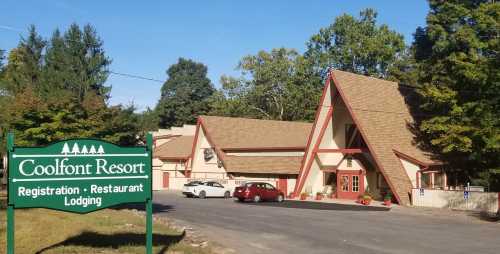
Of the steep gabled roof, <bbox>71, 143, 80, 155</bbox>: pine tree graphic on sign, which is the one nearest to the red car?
the steep gabled roof

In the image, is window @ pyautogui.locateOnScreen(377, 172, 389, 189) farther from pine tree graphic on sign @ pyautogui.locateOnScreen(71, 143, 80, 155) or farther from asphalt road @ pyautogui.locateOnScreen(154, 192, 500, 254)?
pine tree graphic on sign @ pyautogui.locateOnScreen(71, 143, 80, 155)

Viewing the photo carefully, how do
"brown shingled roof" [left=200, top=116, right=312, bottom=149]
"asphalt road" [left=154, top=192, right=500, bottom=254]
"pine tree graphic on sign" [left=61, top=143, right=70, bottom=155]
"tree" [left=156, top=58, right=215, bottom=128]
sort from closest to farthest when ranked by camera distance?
"pine tree graphic on sign" [left=61, top=143, right=70, bottom=155] < "asphalt road" [left=154, top=192, right=500, bottom=254] < "brown shingled roof" [left=200, top=116, right=312, bottom=149] < "tree" [left=156, top=58, right=215, bottom=128]

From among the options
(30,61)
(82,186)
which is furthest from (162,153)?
(82,186)

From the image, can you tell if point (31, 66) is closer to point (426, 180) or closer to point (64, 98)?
point (64, 98)

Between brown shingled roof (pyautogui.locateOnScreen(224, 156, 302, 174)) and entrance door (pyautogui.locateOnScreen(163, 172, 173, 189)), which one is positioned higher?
brown shingled roof (pyautogui.locateOnScreen(224, 156, 302, 174))

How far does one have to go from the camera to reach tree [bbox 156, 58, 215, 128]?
100312mm

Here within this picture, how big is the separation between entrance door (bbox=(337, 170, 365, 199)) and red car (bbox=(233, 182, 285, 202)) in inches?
193

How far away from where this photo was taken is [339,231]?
67.2 ft

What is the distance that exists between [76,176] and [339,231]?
11754mm

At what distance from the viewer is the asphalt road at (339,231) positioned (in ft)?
54.3

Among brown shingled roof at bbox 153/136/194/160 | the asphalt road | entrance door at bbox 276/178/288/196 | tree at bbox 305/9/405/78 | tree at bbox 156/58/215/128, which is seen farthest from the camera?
tree at bbox 156/58/215/128

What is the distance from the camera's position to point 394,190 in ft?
109

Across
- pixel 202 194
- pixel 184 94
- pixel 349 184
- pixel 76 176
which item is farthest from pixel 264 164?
pixel 184 94

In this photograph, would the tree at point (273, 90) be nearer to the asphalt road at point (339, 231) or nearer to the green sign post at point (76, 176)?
the asphalt road at point (339, 231)
